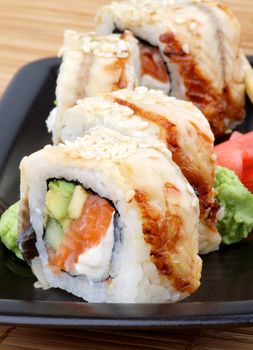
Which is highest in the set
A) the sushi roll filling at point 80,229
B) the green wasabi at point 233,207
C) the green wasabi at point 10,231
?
the sushi roll filling at point 80,229

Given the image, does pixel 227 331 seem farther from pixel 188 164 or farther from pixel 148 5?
pixel 148 5

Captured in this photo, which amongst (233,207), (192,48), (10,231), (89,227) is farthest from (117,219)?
(192,48)

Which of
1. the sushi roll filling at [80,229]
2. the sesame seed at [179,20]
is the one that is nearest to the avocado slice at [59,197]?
the sushi roll filling at [80,229]

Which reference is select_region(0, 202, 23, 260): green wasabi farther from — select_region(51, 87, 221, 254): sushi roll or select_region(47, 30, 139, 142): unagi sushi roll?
select_region(47, 30, 139, 142): unagi sushi roll

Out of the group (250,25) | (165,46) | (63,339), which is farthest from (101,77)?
(250,25)

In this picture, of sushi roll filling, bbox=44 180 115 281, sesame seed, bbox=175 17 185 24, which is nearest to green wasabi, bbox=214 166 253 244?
sushi roll filling, bbox=44 180 115 281

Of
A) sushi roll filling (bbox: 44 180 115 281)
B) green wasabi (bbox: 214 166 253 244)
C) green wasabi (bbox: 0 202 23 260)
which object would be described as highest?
sushi roll filling (bbox: 44 180 115 281)

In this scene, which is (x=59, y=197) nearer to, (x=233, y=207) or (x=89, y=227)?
(x=89, y=227)

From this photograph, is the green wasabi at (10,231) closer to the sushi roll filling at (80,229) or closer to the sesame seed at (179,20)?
the sushi roll filling at (80,229)
